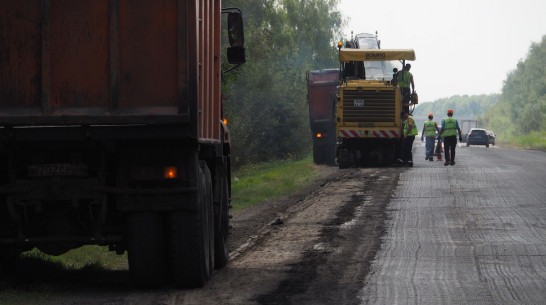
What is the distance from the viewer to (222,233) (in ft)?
33.9

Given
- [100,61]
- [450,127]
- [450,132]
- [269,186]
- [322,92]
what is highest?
[100,61]

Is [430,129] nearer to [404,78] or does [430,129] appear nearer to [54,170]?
[404,78]

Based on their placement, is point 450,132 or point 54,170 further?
point 450,132

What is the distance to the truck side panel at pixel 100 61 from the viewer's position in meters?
7.61

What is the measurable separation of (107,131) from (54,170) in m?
0.63

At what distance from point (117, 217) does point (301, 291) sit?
1.71 m

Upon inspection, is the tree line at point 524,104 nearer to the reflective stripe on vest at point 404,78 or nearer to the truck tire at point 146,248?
the reflective stripe on vest at point 404,78

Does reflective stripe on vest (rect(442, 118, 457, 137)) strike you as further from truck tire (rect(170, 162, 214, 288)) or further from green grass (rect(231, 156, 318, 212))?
truck tire (rect(170, 162, 214, 288))

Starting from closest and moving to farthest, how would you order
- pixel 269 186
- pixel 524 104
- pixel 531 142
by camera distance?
pixel 269 186 < pixel 531 142 < pixel 524 104

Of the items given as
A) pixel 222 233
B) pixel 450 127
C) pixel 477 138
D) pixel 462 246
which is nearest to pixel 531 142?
pixel 477 138

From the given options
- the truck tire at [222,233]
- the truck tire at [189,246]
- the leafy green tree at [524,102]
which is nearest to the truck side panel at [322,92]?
the truck tire at [222,233]

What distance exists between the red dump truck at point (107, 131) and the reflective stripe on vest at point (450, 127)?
73.2 feet

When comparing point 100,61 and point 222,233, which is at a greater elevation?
point 100,61

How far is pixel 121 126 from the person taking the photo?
766cm
